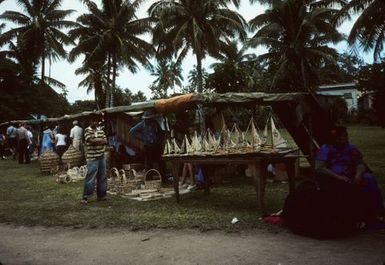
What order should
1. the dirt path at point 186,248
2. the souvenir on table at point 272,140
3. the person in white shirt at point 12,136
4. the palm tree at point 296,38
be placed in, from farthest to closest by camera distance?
the palm tree at point 296,38 → the person in white shirt at point 12,136 → the souvenir on table at point 272,140 → the dirt path at point 186,248

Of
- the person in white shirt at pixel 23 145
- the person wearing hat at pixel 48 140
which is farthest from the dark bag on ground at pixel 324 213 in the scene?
the person in white shirt at pixel 23 145

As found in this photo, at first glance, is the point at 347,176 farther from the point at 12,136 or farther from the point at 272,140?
the point at 12,136

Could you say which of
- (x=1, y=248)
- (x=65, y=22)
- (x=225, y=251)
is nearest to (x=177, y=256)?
(x=225, y=251)

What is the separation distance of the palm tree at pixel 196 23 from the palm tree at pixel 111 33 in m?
3.39

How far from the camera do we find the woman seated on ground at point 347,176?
5.14 meters

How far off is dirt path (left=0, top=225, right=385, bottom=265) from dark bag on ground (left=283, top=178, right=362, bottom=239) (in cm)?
14

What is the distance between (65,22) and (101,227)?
28919mm

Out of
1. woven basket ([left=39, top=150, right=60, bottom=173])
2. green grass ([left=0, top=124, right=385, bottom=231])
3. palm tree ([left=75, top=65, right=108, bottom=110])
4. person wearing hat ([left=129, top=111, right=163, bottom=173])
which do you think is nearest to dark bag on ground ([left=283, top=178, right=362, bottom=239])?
green grass ([left=0, top=124, right=385, bottom=231])

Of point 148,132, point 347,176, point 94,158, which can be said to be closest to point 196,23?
point 148,132

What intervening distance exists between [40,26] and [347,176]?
30583 mm

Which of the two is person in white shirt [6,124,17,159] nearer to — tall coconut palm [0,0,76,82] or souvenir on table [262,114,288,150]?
tall coconut palm [0,0,76,82]

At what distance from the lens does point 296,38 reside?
2862 centimetres

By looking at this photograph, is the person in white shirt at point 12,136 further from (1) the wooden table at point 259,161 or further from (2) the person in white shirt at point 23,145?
(1) the wooden table at point 259,161

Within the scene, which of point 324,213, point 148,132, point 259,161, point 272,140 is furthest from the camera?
point 148,132
